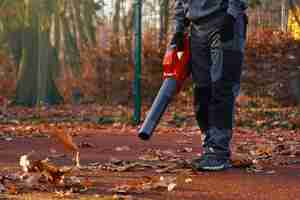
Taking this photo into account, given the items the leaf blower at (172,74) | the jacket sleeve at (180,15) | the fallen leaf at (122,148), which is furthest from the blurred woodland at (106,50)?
the leaf blower at (172,74)

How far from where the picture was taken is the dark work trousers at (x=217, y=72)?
5.94 meters

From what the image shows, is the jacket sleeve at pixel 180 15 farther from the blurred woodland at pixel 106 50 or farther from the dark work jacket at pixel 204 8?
the blurred woodland at pixel 106 50

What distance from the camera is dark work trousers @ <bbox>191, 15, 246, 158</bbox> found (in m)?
5.94

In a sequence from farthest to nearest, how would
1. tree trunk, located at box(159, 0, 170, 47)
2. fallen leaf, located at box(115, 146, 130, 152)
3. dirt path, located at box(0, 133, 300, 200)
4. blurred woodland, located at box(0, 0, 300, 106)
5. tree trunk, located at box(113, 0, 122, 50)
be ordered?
tree trunk, located at box(113, 0, 122, 50) → tree trunk, located at box(159, 0, 170, 47) → blurred woodland, located at box(0, 0, 300, 106) → fallen leaf, located at box(115, 146, 130, 152) → dirt path, located at box(0, 133, 300, 200)

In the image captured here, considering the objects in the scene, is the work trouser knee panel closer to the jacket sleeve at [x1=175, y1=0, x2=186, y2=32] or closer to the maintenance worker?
the maintenance worker

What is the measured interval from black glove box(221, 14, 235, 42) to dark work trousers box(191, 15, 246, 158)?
0.09 ft

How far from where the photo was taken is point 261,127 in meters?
13.2

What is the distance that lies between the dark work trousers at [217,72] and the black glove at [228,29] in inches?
1.1

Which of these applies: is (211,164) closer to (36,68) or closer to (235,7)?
(235,7)

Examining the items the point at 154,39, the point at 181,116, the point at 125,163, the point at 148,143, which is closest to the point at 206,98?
the point at 125,163

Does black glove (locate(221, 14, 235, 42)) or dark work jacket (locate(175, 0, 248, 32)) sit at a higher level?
dark work jacket (locate(175, 0, 248, 32))

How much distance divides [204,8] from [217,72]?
0.48 meters

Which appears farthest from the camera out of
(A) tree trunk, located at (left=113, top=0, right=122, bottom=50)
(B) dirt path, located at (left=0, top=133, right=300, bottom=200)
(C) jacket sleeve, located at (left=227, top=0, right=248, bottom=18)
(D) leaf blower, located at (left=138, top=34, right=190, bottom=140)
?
(A) tree trunk, located at (left=113, top=0, right=122, bottom=50)

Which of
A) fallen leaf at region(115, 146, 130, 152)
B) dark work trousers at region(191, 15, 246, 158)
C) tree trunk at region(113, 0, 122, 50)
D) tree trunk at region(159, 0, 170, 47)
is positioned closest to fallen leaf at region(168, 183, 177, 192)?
dark work trousers at region(191, 15, 246, 158)
